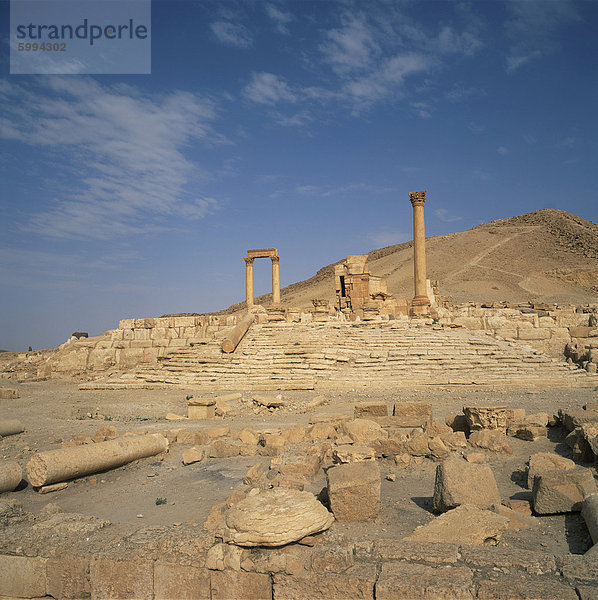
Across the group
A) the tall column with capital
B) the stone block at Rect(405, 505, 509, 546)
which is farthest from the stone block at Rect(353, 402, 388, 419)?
the tall column with capital

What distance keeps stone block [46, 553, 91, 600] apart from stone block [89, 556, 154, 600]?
3.3 inches

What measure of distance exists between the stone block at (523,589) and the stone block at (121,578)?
7.98ft

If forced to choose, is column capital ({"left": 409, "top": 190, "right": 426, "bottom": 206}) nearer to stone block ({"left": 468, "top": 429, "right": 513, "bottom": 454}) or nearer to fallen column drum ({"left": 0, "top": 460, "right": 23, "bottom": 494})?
stone block ({"left": 468, "top": 429, "right": 513, "bottom": 454})

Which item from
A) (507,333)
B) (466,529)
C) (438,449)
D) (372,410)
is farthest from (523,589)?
(507,333)

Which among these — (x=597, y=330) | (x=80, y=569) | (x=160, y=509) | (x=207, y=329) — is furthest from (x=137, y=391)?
(x=597, y=330)

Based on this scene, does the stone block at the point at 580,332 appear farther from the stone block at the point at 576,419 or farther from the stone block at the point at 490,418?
the stone block at the point at 490,418

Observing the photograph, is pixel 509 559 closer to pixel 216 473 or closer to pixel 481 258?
pixel 216 473

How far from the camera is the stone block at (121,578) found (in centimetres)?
363

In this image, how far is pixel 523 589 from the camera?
9.50 feet

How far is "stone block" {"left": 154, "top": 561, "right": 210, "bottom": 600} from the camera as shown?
11.5 feet

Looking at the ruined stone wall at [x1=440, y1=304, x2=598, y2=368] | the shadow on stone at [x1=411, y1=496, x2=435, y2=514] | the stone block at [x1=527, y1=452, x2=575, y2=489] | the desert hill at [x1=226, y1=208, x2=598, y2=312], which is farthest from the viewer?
the desert hill at [x1=226, y1=208, x2=598, y2=312]

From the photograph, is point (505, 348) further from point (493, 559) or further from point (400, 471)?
point (493, 559)

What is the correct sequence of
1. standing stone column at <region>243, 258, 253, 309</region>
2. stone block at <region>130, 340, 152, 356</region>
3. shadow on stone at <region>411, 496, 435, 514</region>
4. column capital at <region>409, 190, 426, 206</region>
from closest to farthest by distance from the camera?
shadow on stone at <region>411, 496, 435, 514</region>
stone block at <region>130, 340, 152, 356</region>
column capital at <region>409, 190, 426, 206</region>
standing stone column at <region>243, 258, 253, 309</region>

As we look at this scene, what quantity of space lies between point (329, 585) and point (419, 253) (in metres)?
20.7
